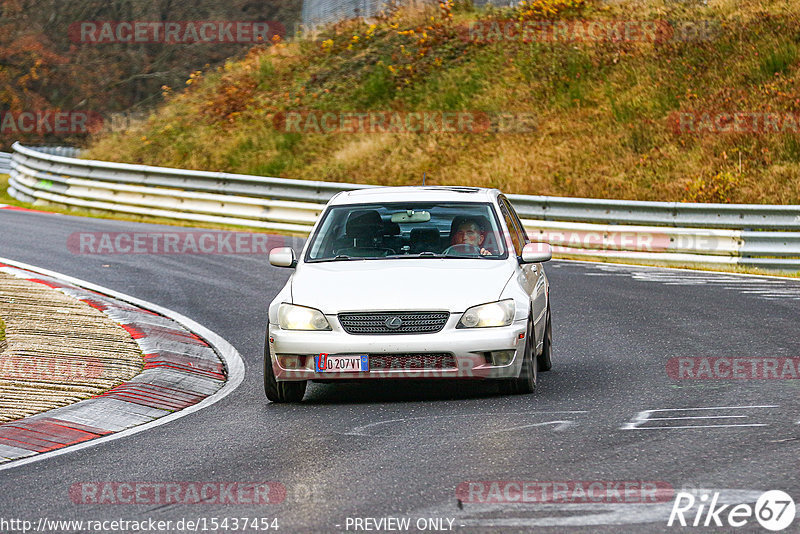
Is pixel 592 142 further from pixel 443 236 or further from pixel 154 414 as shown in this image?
pixel 154 414

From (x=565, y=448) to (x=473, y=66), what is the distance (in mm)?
26228

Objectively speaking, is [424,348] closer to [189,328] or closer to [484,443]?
[484,443]

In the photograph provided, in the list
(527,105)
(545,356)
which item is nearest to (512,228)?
(545,356)

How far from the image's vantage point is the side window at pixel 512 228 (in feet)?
33.2

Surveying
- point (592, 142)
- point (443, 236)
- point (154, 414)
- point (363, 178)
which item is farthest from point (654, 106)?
point (154, 414)

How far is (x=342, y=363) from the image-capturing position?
8617 millimetres
